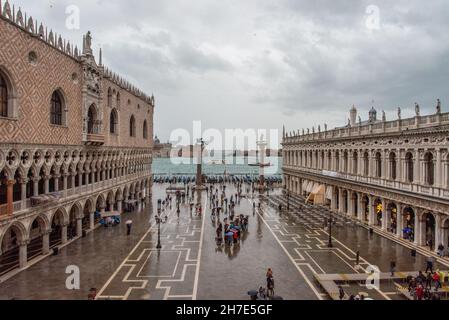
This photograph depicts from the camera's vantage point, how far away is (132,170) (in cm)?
4881

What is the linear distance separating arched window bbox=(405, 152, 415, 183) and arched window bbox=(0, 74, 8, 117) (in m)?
29.5

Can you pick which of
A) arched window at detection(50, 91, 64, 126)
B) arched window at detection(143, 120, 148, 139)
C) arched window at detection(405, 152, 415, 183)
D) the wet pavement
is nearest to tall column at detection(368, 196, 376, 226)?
the wet pavement

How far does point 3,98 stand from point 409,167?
98.1 ft

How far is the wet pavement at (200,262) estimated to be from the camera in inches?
747

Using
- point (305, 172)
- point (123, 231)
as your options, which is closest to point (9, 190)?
point (123, 231)

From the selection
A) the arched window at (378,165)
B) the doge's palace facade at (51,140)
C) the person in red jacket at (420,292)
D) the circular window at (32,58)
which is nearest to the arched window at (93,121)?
the doge's palace facade at (51,140)

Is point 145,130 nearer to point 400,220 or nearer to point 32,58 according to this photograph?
point 32,58

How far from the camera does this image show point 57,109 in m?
28.4

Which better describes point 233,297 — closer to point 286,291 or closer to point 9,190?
point 286,291

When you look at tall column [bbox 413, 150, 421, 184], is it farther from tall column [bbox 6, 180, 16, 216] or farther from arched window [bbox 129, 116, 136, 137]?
arched window [bbox 129, 116, 136, 137]

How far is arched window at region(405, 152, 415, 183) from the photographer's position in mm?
28828

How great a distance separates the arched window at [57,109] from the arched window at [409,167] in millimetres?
28402

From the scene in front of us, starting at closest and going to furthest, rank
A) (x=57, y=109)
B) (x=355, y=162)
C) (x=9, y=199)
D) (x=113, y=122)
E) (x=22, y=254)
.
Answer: (x=9, y=199), (x=22, y=254), (x=57, y=109), (x=355, y=162), (x=113, y=122)

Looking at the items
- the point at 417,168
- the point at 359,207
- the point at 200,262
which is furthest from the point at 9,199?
the point at 359,207
